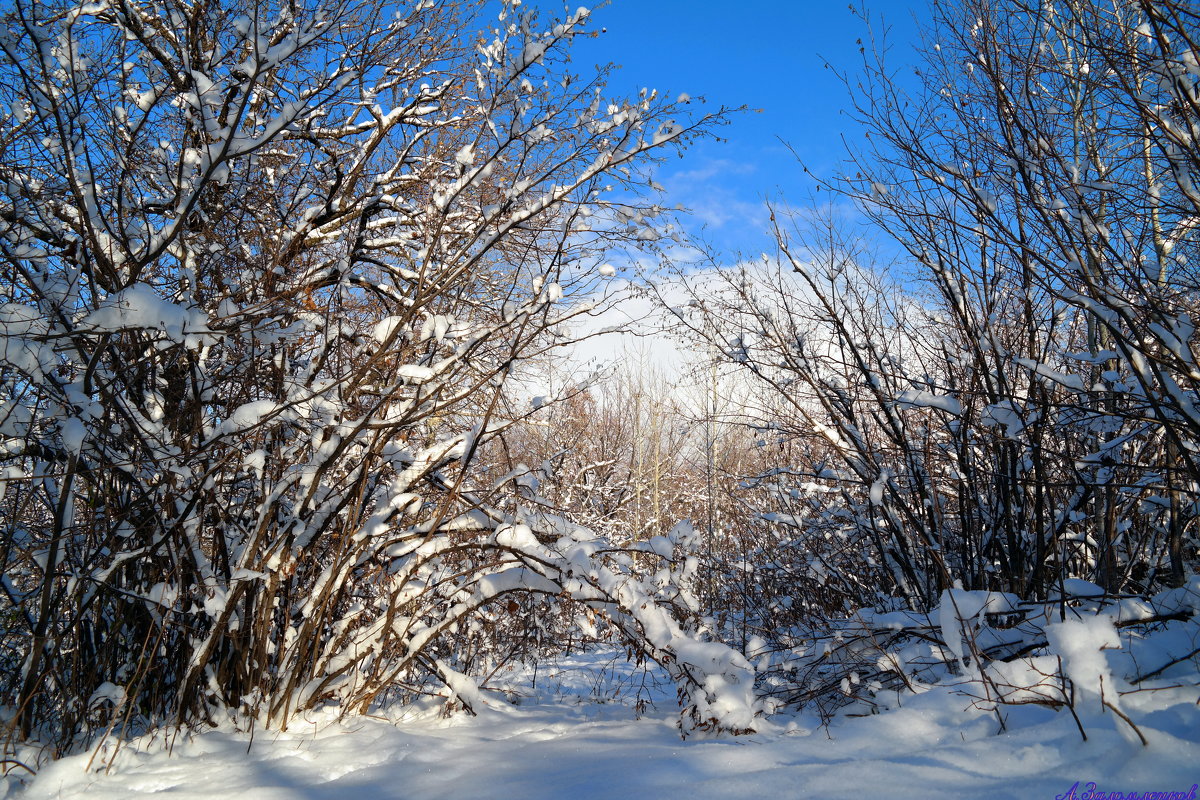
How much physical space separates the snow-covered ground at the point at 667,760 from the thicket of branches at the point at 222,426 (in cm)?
22

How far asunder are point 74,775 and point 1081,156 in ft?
15.8

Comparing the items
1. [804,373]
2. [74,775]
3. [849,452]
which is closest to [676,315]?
[804,373]

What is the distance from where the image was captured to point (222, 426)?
7.93ft

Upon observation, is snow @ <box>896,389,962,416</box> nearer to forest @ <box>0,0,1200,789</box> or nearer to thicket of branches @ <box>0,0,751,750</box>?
forest @ <box>0,0,1200,789</box>

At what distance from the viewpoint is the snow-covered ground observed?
1603 millimetres

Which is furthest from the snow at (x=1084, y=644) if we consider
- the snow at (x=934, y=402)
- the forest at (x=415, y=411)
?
the snow at (x=934, y=402)

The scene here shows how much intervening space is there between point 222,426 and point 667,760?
Answer: 1927 mm

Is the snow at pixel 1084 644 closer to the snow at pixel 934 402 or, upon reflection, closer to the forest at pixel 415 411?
the forest at pixel 415 411

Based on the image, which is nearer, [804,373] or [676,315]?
[804,373]

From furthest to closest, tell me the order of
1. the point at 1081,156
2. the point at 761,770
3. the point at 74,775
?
the point at 1081,156, the point at 74,775, the point at 761,770

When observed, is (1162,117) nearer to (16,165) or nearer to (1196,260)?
(1196,260)

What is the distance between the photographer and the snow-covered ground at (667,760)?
63.1 inches

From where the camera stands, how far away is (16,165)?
2447 millimetres

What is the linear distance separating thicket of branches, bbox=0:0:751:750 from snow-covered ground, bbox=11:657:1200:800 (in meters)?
0.22
